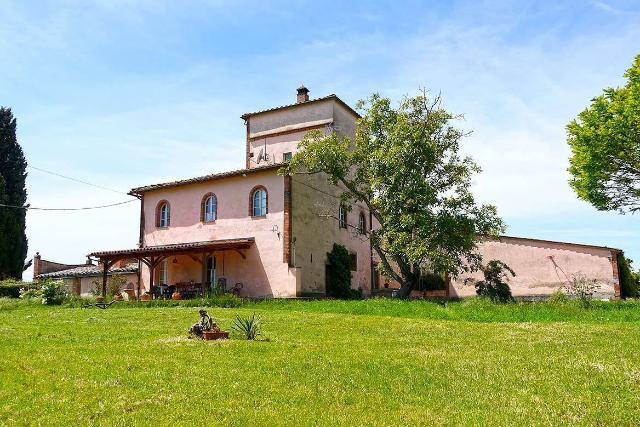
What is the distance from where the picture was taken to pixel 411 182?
25.6 meters

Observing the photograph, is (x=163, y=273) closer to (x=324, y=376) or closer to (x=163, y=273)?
(x=163, y=273)

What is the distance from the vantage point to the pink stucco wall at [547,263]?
30.1 meters

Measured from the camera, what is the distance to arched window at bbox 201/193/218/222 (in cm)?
3052

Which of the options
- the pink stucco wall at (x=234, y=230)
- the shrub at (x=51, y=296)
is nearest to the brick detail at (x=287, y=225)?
the pink stucco wall at (x=234, y=230)

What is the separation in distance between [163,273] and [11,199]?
60.4 feet

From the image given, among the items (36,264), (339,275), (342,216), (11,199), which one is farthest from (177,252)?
(36,264)

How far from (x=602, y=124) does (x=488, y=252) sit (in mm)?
10306

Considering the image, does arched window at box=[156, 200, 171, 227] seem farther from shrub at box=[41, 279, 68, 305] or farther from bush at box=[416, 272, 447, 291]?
bush at box=[416, 272, 447, 291]

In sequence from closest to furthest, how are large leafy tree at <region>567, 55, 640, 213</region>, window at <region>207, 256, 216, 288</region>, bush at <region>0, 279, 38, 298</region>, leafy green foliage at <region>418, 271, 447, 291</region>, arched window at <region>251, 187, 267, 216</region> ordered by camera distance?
1. large leafy tree at <region>567, 55, 640, 213</region>
2. arched window at <region>251, 187, 267, 216</region>
3. window at <region>207, 256, 216, 288</region>
4. leafy green foliage at <region>418, 271, 447, 291</region>
5. bush at <region>0, 279, 38, 298</region>

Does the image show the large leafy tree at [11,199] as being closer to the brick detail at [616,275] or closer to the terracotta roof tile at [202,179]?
the terracotta roof tile at [202,179]

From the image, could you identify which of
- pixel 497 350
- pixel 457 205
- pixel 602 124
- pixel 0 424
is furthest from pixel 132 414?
pixel 602 124

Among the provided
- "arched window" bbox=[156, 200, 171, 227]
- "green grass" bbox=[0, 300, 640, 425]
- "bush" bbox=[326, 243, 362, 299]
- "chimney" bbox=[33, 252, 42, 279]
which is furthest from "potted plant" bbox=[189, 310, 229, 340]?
"chimney" bbox=[33, 252, 42, 279]

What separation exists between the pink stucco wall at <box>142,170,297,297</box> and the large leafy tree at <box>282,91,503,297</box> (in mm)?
2738

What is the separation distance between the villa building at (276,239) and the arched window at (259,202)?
52 millimetres
